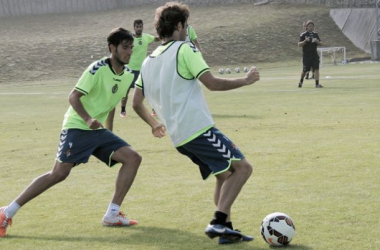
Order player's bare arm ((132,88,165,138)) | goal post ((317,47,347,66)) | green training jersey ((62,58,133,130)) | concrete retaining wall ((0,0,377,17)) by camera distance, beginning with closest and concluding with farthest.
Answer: player's bare arm ((132,88,165,138)) < green training jersey ((62,58,133,130)) < goal post ((317,47,347,66)) < concrete retaining wall ((0,0,377,17))

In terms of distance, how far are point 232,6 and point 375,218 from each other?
168 feet

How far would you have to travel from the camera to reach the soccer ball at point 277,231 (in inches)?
255

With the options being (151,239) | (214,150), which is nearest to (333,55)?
(151,239)

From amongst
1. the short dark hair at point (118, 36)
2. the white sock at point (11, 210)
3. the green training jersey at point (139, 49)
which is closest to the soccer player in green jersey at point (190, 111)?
the short dark hair at point (118, 36)

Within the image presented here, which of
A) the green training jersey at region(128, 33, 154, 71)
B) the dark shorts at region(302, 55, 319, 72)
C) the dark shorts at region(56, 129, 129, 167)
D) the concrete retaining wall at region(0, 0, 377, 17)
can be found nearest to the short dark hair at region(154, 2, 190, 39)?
the dark shorts at region(56, 129, 129, 167)

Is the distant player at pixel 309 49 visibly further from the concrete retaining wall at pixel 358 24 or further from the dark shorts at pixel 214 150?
the concrete retaining wall at pixel 358 24

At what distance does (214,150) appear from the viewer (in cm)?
656

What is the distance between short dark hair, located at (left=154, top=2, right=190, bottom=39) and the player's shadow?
168cm

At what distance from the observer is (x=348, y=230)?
6895mm

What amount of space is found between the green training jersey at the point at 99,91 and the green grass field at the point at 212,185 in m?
0.97

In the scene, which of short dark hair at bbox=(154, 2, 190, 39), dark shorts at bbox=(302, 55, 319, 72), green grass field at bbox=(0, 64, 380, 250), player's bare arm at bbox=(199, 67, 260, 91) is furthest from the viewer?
dark shorts at bbox=(302, 55, 319, 72)

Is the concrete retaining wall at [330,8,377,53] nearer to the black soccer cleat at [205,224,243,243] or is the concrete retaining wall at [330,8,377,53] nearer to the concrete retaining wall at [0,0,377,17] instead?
the concrete retaining wall at [0,0,377,17]

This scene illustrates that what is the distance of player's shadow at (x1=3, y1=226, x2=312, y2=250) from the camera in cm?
662

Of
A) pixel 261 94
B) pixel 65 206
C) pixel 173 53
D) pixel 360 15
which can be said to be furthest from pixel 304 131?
pixel 360 15
